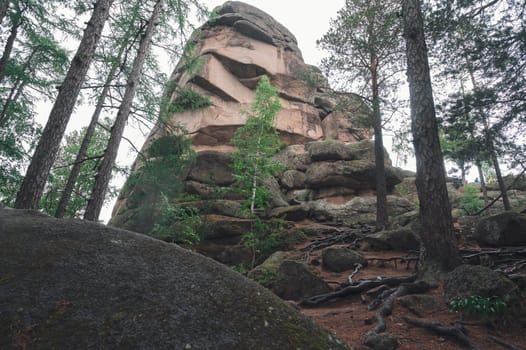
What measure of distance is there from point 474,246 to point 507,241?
3.19 ft

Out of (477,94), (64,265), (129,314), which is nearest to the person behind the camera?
(129,314)

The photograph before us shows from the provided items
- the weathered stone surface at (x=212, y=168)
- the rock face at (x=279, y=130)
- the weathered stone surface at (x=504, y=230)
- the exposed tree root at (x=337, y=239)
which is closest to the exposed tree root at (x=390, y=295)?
the weathered stone surface at (x=504, y=230)

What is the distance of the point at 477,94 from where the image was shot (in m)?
8.94

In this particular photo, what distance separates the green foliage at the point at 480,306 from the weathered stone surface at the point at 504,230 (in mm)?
4465

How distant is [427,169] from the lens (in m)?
5.82

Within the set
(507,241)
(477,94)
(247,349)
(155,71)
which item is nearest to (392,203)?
(477,94)

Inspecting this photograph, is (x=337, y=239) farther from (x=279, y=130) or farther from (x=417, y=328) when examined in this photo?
(x=279, y=130)

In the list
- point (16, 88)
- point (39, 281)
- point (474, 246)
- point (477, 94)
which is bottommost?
point (39, 281)

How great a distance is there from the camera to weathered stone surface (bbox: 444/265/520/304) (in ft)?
11.8

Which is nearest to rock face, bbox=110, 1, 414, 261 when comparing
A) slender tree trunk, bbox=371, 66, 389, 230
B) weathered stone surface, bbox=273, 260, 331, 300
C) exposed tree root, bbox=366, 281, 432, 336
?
slender tree trunk, bbox=371, 66, 389, 230

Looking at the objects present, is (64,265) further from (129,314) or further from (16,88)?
(16,88)

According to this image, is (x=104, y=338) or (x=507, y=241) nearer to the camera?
(x=104, y=338)

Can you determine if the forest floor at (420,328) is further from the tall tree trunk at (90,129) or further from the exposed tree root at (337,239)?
the tall tree trunk at (90,129)

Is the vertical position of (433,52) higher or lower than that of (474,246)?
higher
